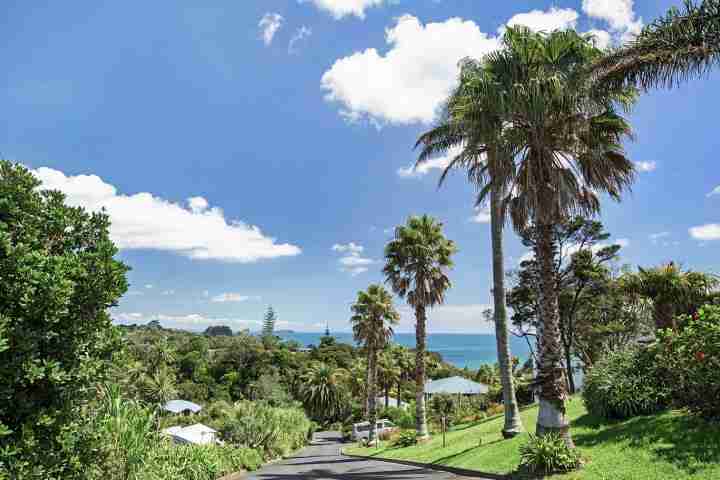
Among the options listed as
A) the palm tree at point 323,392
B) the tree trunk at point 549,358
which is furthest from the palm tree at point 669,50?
the palm tree at point 323,392

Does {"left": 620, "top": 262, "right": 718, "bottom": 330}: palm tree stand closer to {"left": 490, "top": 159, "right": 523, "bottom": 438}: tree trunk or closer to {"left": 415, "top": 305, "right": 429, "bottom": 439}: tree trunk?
{"left": 490, "top": 159, "right": 523, "bottom": 438}: tree trunk

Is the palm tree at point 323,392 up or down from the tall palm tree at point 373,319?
Answer: down

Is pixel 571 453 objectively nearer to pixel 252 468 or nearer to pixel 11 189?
pixel 11 189

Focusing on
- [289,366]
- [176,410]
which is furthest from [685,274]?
[289,366]

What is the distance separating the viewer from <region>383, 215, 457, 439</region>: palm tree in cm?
2720

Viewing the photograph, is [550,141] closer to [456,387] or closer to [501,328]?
[501,328]

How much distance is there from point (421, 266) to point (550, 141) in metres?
15.3

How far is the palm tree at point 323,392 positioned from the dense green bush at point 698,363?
51.4 metres

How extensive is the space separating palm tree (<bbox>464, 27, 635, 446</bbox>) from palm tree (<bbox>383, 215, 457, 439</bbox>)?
548 inches

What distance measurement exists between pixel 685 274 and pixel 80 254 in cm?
2384

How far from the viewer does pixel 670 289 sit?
67.6 feet

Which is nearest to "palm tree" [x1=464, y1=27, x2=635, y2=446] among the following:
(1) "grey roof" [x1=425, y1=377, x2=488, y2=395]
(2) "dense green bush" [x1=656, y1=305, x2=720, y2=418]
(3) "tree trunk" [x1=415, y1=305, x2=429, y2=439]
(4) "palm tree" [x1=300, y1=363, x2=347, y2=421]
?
(2) "dense green bush" [x1=656, y1=305, x2=720, y2=418]

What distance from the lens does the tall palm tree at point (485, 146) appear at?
42.3 feet

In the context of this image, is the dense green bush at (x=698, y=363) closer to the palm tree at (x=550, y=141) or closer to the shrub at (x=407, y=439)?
the palm tree at (x=550, y=141)
